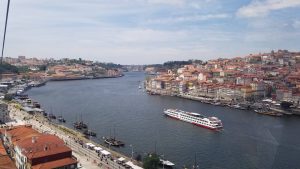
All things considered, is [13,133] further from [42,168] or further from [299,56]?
[299,56]

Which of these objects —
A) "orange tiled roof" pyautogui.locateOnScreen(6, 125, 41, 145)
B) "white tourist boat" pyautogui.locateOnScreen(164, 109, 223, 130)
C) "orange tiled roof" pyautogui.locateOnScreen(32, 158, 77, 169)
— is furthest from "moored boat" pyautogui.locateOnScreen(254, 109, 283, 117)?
"orange tiled roof" pyautogui.locateOnScreen(32, 158, 77, 169)

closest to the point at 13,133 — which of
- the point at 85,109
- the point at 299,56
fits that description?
the point at 85,109

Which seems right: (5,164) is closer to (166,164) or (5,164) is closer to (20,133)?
(20,133)

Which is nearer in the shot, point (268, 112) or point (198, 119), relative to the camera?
point (198, 119)

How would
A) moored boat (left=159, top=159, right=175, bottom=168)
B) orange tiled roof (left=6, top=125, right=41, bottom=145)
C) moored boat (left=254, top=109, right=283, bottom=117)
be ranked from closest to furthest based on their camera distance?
orange tiled roof (left=6, top=125, right=41, bottom=145), moored boat (left=159, top=159, right=175, bottom=168), moored boat (left=254, top=109, right=283, bottom=117)

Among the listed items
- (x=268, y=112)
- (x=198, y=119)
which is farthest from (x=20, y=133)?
(x=268, y=112)

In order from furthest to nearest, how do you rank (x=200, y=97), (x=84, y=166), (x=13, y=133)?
(x=200, y=97) < (x=13, y=133) < (x=84, y=166)

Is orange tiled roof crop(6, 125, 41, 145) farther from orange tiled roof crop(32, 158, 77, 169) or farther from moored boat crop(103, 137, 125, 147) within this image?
moored boat crop(103, 137, 125, 147)

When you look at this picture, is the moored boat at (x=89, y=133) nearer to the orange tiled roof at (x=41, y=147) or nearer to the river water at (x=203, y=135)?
the river water at (x=203, y=135)
